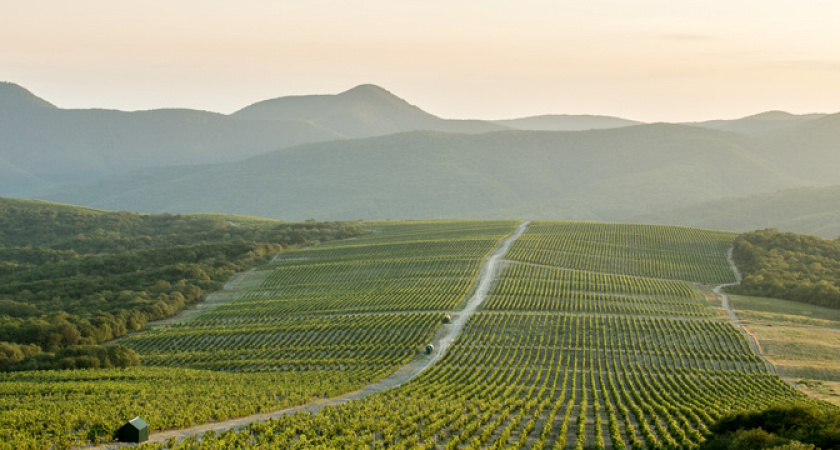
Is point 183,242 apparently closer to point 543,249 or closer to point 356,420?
point 543,249

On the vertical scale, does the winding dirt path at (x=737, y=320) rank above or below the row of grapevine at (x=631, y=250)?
below

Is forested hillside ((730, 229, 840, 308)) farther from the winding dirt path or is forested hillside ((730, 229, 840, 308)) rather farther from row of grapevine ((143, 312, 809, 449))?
row of grapevine ((143, 312, 809, 449))

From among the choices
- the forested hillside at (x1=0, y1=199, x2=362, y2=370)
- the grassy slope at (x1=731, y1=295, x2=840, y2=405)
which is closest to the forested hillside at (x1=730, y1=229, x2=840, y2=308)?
the grassy slope at (x1=731, y1=295, x2=840, y2=405)

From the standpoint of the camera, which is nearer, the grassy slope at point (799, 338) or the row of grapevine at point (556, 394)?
the row of grapevine at point (556, 394)

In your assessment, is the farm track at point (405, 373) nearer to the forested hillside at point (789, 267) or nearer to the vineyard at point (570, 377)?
the vineyard at point (570, 377)

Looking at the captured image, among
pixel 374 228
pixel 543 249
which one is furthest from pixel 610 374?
pixel 374 228

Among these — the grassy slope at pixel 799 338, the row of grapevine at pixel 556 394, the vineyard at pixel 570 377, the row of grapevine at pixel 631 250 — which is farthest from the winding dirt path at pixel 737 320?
the row of grapevine at pixel 631 250

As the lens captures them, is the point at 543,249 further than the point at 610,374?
Yes

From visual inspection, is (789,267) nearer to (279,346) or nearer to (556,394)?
(556,394)
